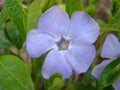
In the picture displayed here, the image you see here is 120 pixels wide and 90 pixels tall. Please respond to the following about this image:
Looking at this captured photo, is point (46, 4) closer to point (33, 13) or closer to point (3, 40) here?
point (33, 13)

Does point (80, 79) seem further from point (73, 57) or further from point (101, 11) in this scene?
point (101, 11)

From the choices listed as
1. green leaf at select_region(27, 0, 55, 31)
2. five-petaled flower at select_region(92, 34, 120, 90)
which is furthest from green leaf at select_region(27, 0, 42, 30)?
five-petaled flower at select_region(92, 34, 120, 90)

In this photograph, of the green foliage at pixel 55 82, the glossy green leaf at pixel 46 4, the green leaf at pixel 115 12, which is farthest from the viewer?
the green leaf at pixel 115 12

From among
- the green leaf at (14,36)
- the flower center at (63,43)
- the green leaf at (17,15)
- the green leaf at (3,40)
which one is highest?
the green leaf at (17,15)

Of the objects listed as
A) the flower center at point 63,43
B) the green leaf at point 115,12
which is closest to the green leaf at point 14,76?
the flower center at point 63,43

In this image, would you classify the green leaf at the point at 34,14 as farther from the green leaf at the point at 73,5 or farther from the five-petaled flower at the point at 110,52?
the five-petaled flower at the point at 110,52

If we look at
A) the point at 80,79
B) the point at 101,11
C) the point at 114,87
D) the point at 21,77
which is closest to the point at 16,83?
the point at 21,77

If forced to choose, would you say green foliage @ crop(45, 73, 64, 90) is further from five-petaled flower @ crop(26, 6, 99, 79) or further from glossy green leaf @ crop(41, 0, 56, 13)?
glossy green leaf @ crop(41, 0, 56, 13)
